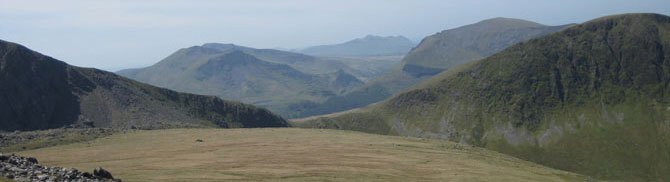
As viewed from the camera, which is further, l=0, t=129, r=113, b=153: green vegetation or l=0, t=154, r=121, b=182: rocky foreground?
l=0, t=129, r=113, b=153: green vegetation

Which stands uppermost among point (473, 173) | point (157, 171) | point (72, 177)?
point (72, 177)

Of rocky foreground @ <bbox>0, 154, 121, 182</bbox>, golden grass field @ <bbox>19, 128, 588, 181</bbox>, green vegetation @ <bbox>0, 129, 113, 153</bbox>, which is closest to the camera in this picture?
rocky foreground @ <bbox>0, 154, 121, 182</bbox>

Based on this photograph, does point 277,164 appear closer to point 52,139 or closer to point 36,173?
point 36,173

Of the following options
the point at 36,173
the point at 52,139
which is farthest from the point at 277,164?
the point at 52,139

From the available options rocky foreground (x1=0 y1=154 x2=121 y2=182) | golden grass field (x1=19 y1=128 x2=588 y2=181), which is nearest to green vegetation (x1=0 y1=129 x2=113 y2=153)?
golden grass field (x1=19 y1=128 x2=588 y2=181)

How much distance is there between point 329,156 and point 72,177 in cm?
6374

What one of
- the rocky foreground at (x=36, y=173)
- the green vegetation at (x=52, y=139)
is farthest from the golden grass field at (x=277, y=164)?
the rocky foreground at (x=36, y=173)

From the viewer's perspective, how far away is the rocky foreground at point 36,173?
142 ft

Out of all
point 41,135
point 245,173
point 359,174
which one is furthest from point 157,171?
point 41,135

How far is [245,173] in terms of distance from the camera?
7206 centimetres

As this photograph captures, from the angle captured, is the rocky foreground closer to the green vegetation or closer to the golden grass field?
the golden grass field

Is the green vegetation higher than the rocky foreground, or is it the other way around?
the rocky foreground

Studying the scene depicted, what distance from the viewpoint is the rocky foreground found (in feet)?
142

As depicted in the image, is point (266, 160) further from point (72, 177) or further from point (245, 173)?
point (72, 177)
